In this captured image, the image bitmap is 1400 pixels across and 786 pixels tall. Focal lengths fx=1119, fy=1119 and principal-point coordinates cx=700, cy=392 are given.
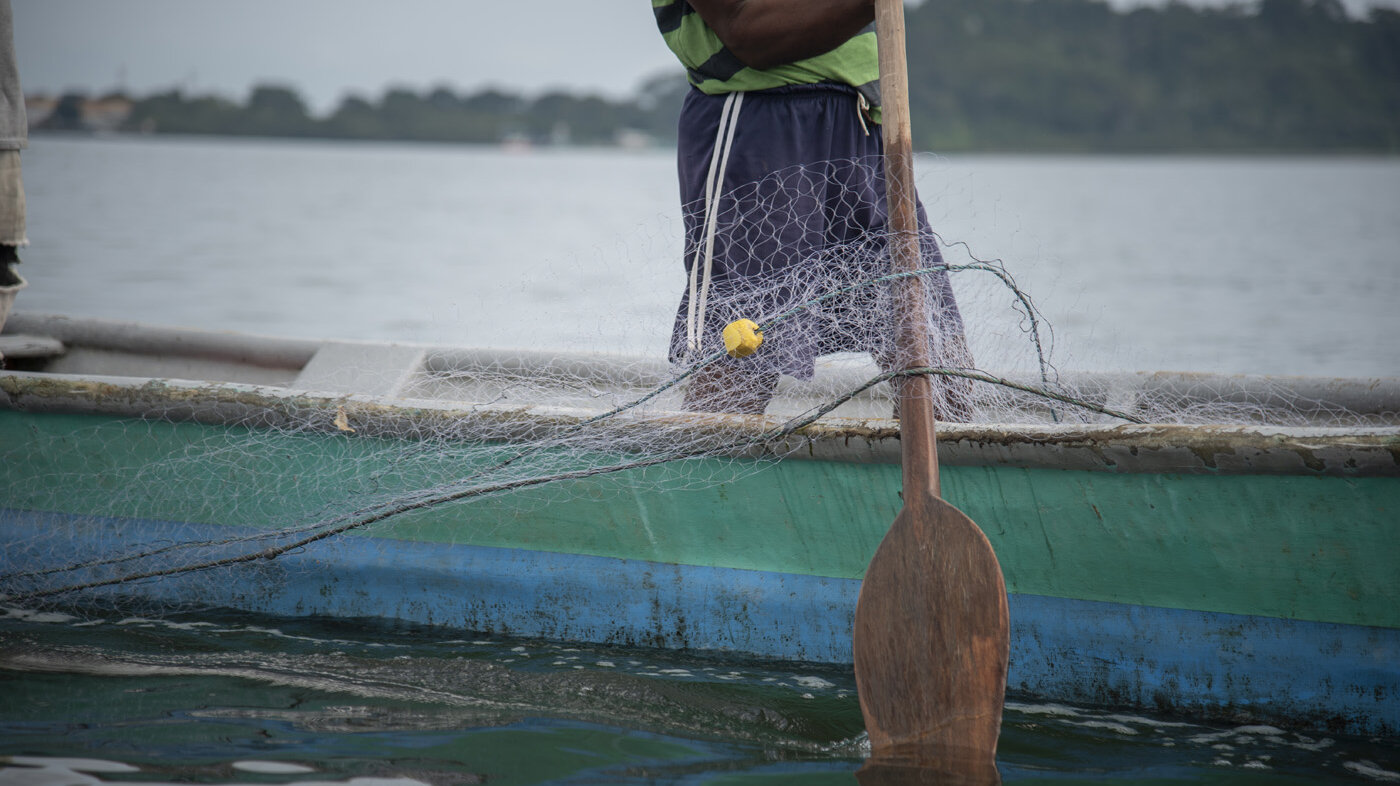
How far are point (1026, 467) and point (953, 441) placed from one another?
6.6 inches

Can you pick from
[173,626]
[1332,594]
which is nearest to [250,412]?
[173,626]

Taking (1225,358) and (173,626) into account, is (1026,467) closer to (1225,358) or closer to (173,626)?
(173,626)

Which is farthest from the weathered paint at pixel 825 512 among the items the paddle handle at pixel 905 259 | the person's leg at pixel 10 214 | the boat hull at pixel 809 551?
the person's leg at pixel 10 214

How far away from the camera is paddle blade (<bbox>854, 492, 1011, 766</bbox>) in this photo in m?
2.28

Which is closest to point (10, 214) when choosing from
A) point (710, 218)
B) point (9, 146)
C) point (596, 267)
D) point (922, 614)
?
point (9, 146)

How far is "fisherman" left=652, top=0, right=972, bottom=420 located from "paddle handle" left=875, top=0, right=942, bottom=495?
164mm

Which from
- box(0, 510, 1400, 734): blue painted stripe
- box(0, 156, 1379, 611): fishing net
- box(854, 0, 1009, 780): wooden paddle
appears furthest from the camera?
box(0, 156, 1379, 611): fishing net

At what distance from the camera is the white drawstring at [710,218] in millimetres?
2727

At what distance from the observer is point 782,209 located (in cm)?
272

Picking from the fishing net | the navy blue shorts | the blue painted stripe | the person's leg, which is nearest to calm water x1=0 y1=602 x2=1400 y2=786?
the blue painted stripe

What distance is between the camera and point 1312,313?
1441 centimetres

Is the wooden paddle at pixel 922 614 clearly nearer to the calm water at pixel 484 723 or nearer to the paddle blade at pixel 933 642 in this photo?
the paddle blade at pixel 933 642

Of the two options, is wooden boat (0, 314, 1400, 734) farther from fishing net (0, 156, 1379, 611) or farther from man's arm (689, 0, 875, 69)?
man's arm (689, 0, 875, 69)

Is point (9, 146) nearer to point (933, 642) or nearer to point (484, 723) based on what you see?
point (484, 723)
